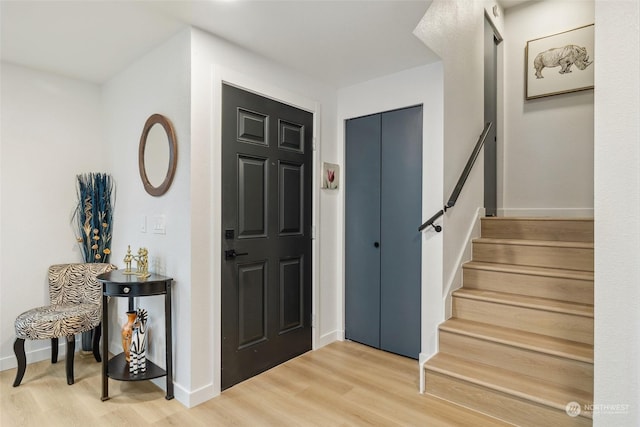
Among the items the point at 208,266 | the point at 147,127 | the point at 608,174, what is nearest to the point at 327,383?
the point at 208,266

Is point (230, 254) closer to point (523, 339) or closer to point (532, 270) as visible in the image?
point (523, 339)

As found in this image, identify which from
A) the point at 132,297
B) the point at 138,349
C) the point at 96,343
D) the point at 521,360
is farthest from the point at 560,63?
the point at 96,343

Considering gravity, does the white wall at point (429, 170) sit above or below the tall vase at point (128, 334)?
above

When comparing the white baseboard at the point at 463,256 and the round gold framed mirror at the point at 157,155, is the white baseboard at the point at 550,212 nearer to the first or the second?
the white baseboard at the point at 463,256

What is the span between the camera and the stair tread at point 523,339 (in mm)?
1993

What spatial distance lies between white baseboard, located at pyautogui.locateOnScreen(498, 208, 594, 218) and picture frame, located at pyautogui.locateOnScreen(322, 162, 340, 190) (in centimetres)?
205

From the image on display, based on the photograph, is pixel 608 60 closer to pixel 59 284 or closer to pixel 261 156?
pixel 261 156

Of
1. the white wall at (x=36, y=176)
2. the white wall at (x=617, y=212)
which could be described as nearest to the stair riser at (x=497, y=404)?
the white wall at (x=617, y=212)

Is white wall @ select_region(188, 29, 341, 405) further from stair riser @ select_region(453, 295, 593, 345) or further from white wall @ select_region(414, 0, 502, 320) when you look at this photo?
stair riser @ select_region(453, 295, 593, 345)

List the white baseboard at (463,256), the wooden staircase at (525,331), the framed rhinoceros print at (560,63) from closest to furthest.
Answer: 1. the wooden staircase at (525,331)
2. the white baseboard at (463,256)
3. the framed rhinoceros print at (560,63)

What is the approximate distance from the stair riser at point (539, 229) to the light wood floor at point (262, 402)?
1467 millimetres

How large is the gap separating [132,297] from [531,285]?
2.79 meters

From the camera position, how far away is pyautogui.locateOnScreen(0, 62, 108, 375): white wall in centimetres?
271

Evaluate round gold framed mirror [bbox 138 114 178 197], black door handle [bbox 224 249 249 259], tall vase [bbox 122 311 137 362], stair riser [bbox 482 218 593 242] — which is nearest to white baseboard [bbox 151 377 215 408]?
tall vase [bbox 122 311 137 362]
